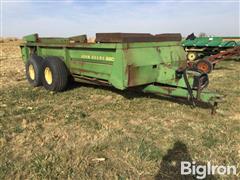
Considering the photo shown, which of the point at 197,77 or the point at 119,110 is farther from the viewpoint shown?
the point at 119,110

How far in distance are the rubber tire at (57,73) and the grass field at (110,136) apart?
0.87 ft

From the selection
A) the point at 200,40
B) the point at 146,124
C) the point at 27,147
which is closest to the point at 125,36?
the point at 146,124

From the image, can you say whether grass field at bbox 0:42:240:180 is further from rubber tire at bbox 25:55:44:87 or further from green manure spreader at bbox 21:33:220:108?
rubber tire at bbox 25:55:44:87

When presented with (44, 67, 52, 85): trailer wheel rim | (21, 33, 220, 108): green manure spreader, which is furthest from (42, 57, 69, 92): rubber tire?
(44, 67, 52, 85): trailer wheel rim

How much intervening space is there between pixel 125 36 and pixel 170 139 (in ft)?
6.78

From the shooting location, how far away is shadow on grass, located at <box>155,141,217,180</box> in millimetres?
3385

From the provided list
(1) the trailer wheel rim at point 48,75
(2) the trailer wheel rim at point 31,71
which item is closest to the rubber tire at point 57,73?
(1) the trailer wheel rim at point 48,75

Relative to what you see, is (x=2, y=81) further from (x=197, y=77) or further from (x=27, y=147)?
(x=197, y=77)

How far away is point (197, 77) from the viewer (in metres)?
5.14

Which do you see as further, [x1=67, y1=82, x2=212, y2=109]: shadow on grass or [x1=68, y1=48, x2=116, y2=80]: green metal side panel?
[x1=67, y1=82, x2=212, y2=109]: shadow on grass

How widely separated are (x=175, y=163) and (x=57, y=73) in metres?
3.98

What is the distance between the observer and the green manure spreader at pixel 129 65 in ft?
17.3

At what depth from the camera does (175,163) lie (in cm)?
366

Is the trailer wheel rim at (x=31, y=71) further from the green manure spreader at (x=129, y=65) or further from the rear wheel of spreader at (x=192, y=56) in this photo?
the rear wheel of spreader at (x=192, y=56)
